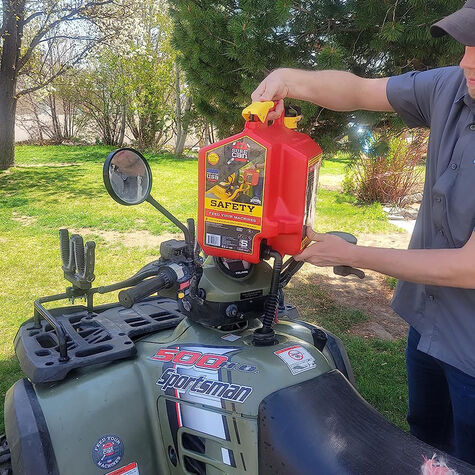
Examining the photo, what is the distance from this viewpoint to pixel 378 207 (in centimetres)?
897

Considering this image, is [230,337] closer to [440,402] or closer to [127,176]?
[127,176]

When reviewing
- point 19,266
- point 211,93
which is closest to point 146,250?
point 19,266

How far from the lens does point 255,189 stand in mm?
1554

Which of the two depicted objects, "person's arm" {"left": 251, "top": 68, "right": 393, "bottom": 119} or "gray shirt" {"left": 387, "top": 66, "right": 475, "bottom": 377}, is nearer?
"gray shirt" {"left": 387, "top": 66, "right": 475, "bottom": 377}

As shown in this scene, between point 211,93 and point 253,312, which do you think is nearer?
point 253,312

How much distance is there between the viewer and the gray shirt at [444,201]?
63.7 inches

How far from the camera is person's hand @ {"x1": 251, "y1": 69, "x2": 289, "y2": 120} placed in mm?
1729

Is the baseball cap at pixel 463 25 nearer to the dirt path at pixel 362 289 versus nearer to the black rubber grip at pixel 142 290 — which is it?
the black rubber grip at pixel 142 290

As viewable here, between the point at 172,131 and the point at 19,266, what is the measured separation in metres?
13.2

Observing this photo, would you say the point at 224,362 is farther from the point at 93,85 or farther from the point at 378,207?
the point at 93,85

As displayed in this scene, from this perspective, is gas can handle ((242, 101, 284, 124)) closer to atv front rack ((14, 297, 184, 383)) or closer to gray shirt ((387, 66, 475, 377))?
gray shirt ((387, 66, 475, 377))

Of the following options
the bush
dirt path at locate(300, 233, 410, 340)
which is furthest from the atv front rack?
the bush

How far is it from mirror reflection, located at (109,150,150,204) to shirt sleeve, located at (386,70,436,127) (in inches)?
40.9

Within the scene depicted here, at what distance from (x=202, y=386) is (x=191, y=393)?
0.05 metres
